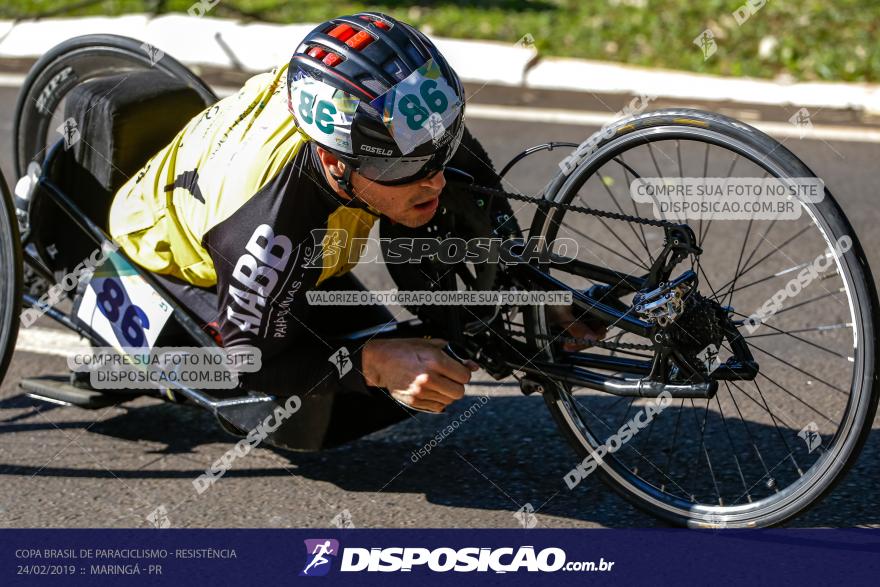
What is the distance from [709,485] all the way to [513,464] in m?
0.64

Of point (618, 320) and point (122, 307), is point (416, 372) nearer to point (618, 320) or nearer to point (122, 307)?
point (618, 320)

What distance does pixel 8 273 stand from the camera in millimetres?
3998

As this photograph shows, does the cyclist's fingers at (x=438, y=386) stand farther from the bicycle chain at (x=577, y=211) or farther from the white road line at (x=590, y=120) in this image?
the white road line at (x=590, y=120)

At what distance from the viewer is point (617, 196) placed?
255 inches

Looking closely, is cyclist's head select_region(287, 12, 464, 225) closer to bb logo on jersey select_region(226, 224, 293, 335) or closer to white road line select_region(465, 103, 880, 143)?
bb logo on jersey select_region(226, 224, 293, 335)

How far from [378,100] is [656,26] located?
6289mm

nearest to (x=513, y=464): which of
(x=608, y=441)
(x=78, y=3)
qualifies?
(x=608, y=441)

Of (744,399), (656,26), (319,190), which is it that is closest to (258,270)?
(319,190)

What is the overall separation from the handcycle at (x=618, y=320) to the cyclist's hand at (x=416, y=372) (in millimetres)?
227

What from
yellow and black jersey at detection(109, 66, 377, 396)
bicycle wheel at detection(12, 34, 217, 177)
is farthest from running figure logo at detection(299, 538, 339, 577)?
bicycle wheel at detection(12, 34, 217, 177)

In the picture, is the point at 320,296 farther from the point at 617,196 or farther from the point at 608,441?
the point at 617,196

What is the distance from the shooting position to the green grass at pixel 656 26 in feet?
28.0

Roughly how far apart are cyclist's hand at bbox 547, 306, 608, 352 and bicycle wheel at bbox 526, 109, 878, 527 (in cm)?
4

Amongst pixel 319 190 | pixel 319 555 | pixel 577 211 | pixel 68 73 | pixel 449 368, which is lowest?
pixel 319 555
